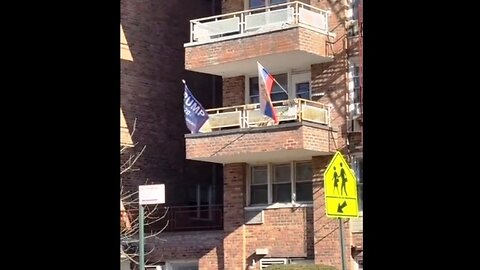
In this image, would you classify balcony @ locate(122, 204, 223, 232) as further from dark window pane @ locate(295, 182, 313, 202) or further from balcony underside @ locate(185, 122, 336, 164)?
dark window pane @ locate(295, 182, 313, 202)

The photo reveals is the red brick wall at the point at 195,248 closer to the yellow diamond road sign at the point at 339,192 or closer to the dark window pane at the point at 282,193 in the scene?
the dark window pane at the point at 282,193

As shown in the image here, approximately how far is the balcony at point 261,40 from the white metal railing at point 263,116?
2.62 ft

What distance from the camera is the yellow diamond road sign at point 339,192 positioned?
9695mm

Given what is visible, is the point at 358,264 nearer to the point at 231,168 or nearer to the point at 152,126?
the point at 231,168

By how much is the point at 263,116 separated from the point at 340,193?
633 centimetres

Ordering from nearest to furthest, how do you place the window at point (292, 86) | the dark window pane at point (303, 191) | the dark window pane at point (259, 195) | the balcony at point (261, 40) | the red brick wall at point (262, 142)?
the red brick wall at point (262, 142)
the balcony at point (261, 40)
the dark window pane at point (303, 191)
the window at point (292, 86)
the dark window pane at point (259, 195)

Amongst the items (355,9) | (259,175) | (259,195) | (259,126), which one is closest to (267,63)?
(259,126)

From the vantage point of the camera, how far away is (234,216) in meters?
17.2

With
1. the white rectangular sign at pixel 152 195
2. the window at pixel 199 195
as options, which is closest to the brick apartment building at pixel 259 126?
the window at pixel 199 195

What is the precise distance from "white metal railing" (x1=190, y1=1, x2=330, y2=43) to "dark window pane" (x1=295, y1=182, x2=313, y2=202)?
2758mm
